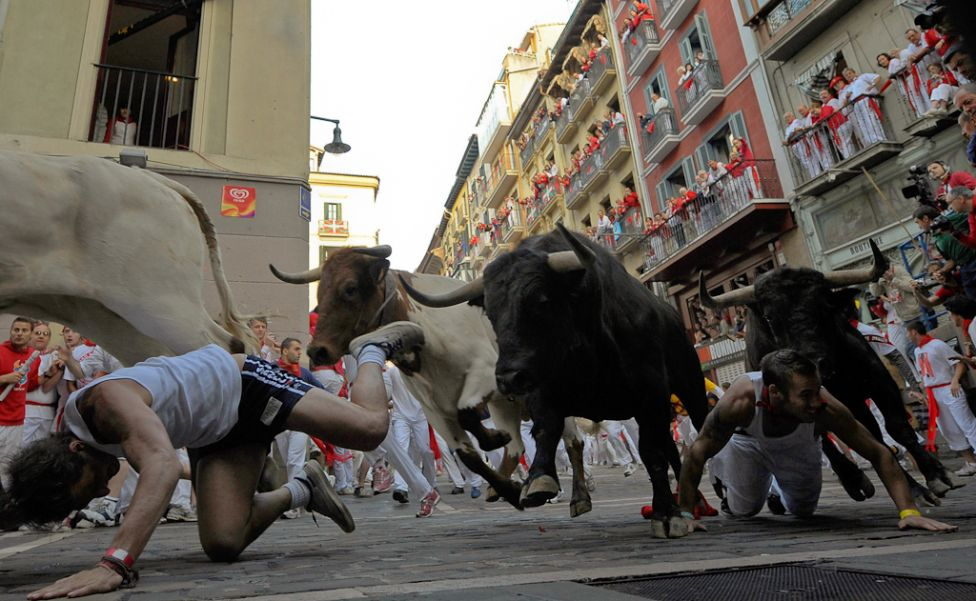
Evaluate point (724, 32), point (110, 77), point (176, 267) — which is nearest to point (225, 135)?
point (110, 77)

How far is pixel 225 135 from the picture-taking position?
36.4 feet

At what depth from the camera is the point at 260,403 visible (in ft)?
11.9

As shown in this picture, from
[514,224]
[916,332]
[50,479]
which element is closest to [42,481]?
[50,479]

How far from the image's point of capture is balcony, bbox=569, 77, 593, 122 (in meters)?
32.2

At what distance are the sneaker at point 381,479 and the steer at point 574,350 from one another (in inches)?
316

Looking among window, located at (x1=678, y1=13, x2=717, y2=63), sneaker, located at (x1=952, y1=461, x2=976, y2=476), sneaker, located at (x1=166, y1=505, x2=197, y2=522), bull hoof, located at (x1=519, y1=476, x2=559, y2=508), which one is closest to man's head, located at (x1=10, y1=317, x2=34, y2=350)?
sneaker, located at (x1=166, y1=505, x2=197, y2=522)

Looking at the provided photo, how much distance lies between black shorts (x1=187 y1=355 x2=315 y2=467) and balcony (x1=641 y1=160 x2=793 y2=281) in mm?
18837

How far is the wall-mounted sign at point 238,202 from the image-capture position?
10555 millimetres

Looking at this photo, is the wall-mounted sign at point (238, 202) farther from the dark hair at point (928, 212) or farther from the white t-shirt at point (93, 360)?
the dark hair at point (928, 212)

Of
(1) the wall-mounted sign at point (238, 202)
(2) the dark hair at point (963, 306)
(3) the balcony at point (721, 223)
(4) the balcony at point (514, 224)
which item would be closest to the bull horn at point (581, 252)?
(2) the dark hair at point (963, 306)

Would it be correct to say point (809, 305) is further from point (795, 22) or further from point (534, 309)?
point (795, 22)

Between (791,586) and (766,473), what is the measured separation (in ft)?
8.45

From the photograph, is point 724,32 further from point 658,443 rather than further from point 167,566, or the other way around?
point 167,566

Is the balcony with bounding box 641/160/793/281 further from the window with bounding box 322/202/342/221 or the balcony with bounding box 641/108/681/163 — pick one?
the window with bounding box 322/202/342/221
